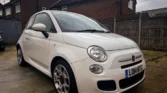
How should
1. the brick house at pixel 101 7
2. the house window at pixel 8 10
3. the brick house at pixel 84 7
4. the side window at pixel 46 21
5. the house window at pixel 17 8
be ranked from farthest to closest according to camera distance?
the house window at pixel 8 10, the house window at pixel 17 8, the brick house at pixel 84 7, the brick house at pixel 101 7, the side window at pixel 46 21

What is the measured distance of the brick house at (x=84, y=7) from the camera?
53.6 ft

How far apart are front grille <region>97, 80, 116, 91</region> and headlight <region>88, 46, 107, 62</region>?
299mm

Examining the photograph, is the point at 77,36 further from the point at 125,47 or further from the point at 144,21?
the point at 144,21

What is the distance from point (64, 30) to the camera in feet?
9.10

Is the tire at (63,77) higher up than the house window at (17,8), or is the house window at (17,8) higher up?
the house window at (17,8)

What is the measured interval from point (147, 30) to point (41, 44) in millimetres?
5979

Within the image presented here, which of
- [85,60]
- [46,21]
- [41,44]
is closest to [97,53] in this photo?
[85,60]

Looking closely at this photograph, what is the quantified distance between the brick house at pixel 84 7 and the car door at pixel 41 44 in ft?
38.7

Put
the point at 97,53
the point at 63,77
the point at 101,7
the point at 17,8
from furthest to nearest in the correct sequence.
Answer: the point at 17,8, the point at 101,7, the point at 63,77, the point at 97,53

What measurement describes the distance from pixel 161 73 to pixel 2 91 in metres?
3.48

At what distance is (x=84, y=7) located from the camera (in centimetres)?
1845

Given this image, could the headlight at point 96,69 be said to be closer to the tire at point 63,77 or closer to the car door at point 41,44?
the tire at point 63,77

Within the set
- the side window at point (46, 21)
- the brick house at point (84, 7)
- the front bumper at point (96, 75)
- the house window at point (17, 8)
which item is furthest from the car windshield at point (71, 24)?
the house window at point (17, 8)

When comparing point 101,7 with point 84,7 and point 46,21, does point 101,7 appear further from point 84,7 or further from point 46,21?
point 46,21
